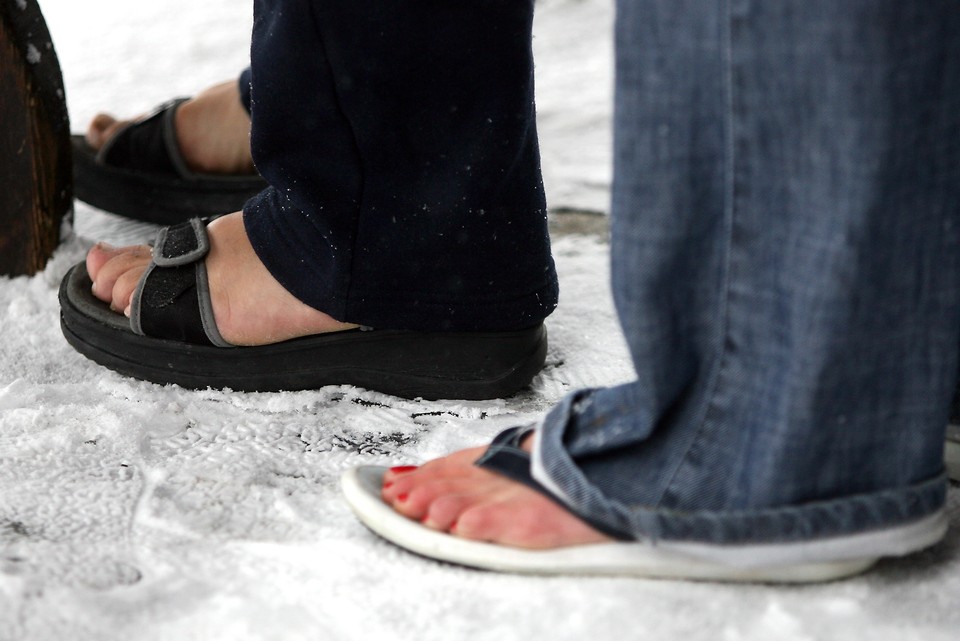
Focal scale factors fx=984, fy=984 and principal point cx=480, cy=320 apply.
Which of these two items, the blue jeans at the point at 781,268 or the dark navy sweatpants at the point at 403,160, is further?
the dark navy sweatpants at the point at 403,160

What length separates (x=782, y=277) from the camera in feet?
2.02

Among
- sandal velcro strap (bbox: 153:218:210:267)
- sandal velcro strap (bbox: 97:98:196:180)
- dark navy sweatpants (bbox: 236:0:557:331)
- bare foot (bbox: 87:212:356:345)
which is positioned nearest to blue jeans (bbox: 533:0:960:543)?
dark navy sweatpants (bbox: 236:0:557:331)

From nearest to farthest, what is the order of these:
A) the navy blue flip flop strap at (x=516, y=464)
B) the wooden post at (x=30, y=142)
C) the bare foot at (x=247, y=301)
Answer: the navy blue flip flop strap at (x=516, y=464), the bare foot at (x=247, y=301), the wooden post at (x=30, y=142)

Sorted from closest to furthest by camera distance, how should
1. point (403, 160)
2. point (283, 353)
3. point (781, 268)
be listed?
1. point (781, 268)
2. point (403, 160)
3. point (283, 353)

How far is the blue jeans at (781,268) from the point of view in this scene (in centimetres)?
57

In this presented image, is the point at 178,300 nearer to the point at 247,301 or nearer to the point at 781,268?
the point at 247,301

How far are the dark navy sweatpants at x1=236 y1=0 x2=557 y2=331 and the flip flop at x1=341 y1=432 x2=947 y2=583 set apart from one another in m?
0.27

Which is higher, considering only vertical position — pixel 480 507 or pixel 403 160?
pixel 403 160

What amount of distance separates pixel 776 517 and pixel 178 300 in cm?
68

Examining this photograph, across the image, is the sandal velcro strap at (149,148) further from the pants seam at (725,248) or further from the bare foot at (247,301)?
the pants seam at (725,248)

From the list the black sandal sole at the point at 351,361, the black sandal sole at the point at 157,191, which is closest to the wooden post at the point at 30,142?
the black sandal sole at the point at 157,191

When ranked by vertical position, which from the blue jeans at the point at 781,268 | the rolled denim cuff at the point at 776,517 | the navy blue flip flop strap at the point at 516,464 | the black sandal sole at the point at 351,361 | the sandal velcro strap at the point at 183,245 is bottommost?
the black sandal sole at the point at 351,361

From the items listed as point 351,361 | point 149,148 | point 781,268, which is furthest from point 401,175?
point 149,148

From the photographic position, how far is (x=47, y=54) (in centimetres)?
125
